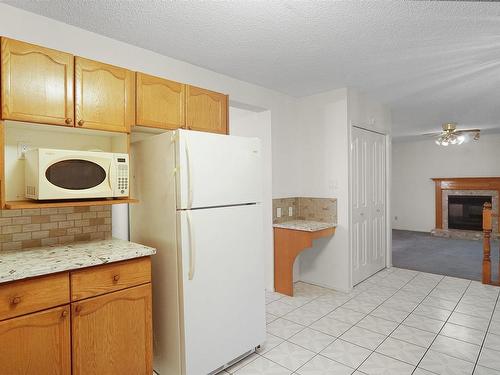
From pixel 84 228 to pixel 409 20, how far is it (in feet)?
8.70

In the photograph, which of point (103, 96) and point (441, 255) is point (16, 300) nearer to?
point (103, 96)

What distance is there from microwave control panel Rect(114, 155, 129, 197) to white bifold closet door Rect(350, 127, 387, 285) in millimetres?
2610

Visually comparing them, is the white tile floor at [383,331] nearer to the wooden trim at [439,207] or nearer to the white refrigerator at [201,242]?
the white refrigerator at [201,242]

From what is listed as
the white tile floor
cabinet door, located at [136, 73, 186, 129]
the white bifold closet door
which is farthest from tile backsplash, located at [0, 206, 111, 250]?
the white bifold closet door

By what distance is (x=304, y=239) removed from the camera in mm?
3307

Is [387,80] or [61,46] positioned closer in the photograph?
[61,46]

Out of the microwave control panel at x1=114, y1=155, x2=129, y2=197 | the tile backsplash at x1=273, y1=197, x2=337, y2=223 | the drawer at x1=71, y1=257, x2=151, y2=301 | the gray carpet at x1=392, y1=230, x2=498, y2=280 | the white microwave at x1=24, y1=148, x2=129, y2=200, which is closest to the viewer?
the drawer at x1=71, y1=257, x2=151, y2=301

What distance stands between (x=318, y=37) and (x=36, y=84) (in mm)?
1883

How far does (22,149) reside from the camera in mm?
1936

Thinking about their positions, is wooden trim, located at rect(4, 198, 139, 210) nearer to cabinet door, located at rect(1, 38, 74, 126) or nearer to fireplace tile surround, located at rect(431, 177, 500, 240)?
cabinet door, located at rect(1, 38, 74, 126)

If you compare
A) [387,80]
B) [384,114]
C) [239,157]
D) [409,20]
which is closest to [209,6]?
[239,157]

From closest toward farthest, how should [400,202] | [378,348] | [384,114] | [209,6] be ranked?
[209,6], [378,348], [384,114], [400,202]

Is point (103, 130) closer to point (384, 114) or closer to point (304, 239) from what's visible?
point (304, 239)

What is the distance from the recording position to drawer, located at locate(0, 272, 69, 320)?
1.39 metres
